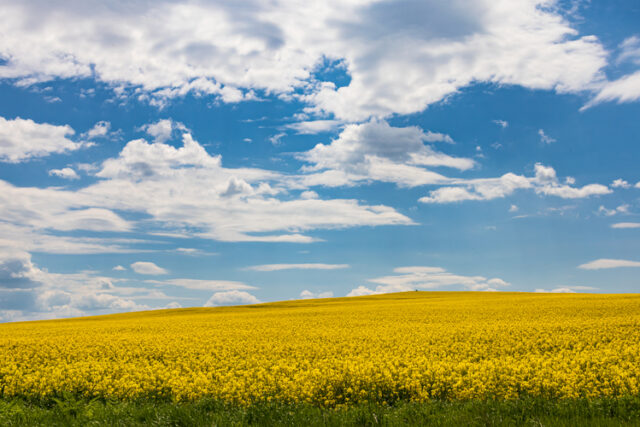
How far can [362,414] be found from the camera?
9086 millimetres

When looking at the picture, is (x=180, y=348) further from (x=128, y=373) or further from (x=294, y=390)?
(x=294, y=390)

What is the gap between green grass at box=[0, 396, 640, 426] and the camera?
8.43 m

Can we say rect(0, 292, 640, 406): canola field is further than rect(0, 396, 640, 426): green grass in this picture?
Yes

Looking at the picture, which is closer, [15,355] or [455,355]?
[455,355]

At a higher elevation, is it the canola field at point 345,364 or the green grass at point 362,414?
the canola field at point 345,364

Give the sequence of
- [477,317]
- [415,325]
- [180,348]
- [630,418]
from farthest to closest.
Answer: [477,317] < [415,325] < [180,348] < [630,418]

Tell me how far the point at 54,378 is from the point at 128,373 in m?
1.83

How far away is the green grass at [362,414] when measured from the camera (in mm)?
8430

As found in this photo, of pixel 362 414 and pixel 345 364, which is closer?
pixel 362 414

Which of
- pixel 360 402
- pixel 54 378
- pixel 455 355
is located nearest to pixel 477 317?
pixel 455 355

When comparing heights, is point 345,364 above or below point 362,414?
above

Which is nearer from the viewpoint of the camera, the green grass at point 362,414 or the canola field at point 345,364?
the green grass at point 362,414

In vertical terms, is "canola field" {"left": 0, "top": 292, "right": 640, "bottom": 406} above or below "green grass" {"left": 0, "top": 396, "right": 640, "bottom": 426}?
above

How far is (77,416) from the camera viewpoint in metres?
9.81
